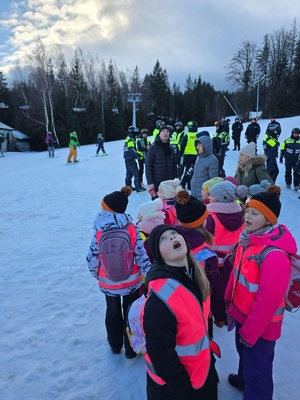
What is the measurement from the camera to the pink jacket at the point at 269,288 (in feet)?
5.53

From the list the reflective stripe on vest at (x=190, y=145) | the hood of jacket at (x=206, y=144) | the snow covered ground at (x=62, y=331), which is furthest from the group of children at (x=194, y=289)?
the reflective stripe on vest at (x=190, y=145)

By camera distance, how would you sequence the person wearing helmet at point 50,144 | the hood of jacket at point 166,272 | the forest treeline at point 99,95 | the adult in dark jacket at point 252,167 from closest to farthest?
1. the hood of jacket at point 166,272
2. the adult in dark jacket at point 252,167
3. the person wearing helmet at point 50,144
4. the forest treeline at point 99,95

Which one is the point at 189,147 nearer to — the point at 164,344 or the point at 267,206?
the point at 267,206

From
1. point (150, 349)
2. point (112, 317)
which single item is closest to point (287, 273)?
point (150, 349)

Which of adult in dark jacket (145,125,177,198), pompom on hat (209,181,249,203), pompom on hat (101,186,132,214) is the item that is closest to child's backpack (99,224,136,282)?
pompom on hat (101,186,132,214)

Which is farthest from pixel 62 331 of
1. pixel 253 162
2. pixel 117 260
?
pixel 253 162

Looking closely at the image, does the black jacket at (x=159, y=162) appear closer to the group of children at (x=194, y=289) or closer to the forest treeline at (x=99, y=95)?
the group of children at (x=194, y=289)

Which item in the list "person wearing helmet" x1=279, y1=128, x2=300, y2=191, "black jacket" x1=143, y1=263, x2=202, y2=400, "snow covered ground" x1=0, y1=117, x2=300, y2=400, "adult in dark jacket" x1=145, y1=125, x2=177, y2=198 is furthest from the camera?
"person wearing helmet" x1=279, y1=128, x2=300, y2=191

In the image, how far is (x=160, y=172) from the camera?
558 cm

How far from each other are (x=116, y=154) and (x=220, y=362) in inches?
677

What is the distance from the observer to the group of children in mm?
1467

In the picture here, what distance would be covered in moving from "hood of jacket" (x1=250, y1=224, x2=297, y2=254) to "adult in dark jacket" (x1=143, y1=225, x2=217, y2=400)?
1.40 feet

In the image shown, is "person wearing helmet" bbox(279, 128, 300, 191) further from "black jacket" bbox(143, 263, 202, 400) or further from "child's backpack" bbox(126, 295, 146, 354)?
"black jacket" bbox(143, 263, 202, 400)

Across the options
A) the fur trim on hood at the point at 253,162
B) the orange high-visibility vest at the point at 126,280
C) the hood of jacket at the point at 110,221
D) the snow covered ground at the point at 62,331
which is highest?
the fur trim on hood at the point at 253,162
